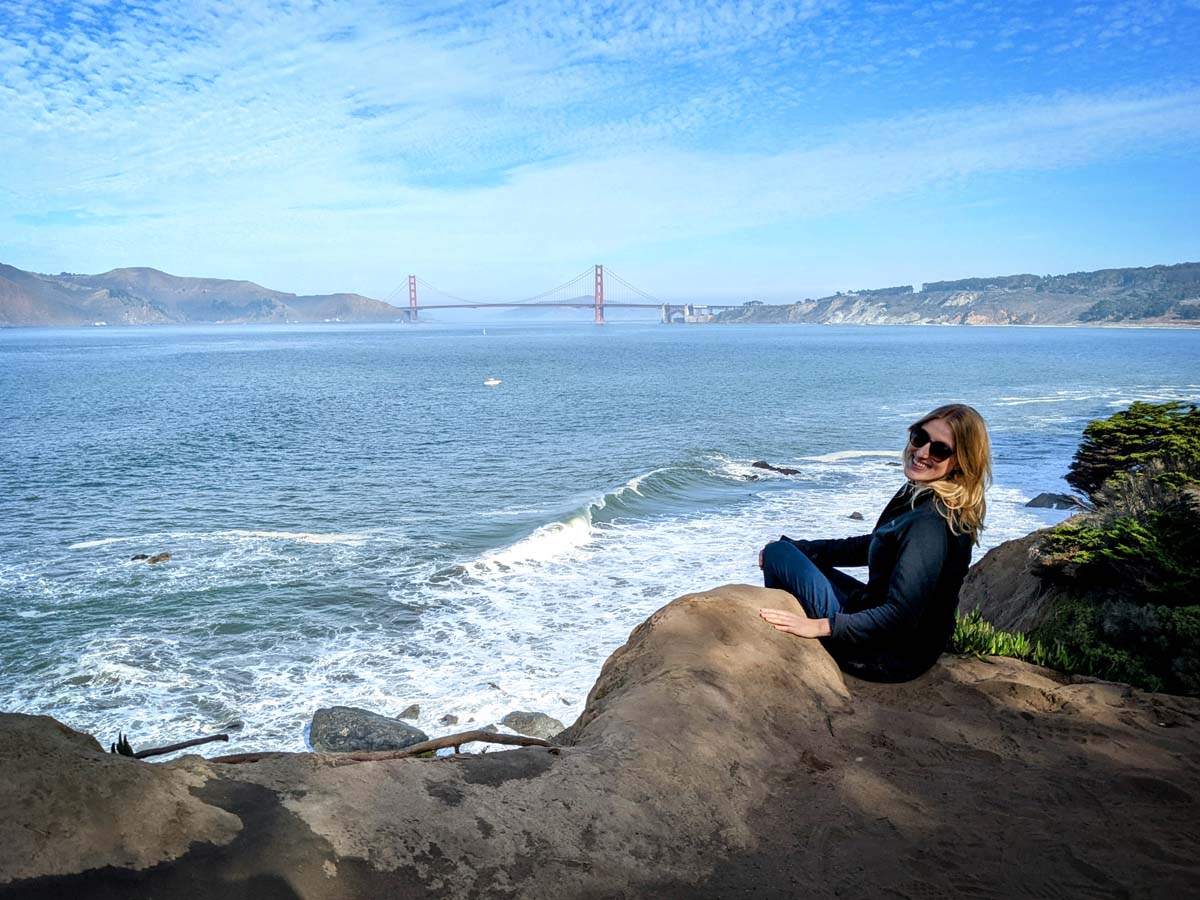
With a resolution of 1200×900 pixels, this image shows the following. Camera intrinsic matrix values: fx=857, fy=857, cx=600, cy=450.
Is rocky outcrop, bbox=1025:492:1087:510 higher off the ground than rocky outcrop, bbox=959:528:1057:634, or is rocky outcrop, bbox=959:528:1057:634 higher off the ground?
rocky outcrop, bbox=959:528:1057:634

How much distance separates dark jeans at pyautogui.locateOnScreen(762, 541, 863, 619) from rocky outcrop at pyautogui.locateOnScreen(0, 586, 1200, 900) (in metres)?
0.29

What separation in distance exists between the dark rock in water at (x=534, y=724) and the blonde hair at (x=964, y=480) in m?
7.20

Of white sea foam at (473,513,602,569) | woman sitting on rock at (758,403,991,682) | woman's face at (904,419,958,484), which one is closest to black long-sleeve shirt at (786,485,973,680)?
woman sitting on rock at (758,403,991,682)

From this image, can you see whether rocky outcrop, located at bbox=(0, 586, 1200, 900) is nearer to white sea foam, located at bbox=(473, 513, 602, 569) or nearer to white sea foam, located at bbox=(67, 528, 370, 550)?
white sea foam, located at bbox=(473, 513, 602, 569)

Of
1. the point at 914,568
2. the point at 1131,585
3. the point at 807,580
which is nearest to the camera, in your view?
the point at 914,568

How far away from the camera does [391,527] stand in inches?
850

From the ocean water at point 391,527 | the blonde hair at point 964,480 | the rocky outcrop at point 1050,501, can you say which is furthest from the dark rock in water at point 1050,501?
the blonde hair at point 964,480

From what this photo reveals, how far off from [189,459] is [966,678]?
Answer: 101 ft

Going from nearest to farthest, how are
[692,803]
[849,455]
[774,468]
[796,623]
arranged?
[692,803] < [796,623] < [774,468] < [849,455]

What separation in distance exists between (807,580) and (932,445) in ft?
4.00

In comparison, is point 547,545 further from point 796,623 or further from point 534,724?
point 796,623

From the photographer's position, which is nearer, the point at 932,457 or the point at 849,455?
the point at 932,457

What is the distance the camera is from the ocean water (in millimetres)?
12898

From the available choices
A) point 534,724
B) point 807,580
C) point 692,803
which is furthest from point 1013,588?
point 692,803
